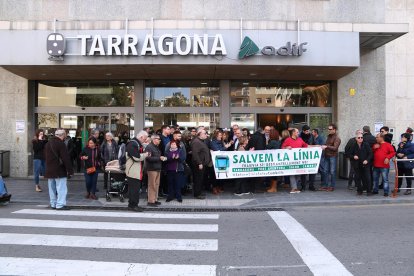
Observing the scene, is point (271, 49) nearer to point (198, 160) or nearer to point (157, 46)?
point (157, 46)

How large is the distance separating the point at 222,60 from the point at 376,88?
664 centimetres

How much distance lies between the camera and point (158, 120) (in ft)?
52.9

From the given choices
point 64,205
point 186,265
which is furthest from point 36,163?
point 186,265

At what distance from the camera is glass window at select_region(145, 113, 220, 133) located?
16.0 metres

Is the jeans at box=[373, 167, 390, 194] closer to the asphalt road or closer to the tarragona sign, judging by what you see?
the asphalt road

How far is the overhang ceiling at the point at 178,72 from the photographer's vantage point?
13.5 meters

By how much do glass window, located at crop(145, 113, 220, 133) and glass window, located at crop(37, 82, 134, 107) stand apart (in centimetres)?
132

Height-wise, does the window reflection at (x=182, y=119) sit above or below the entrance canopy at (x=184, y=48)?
below

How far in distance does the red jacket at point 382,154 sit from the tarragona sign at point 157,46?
149 inches

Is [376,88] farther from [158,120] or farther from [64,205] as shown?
[64,205]

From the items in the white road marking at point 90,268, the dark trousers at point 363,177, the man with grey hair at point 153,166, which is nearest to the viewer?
the white road marking at point 90,268

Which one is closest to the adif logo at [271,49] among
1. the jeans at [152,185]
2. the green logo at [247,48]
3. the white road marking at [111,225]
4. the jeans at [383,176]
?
the green logo at [247,48]

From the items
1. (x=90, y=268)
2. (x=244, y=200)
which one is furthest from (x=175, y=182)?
(x=90, y=268)

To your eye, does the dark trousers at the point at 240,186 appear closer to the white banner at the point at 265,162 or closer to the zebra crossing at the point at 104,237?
the white banner at the point at 265,162
